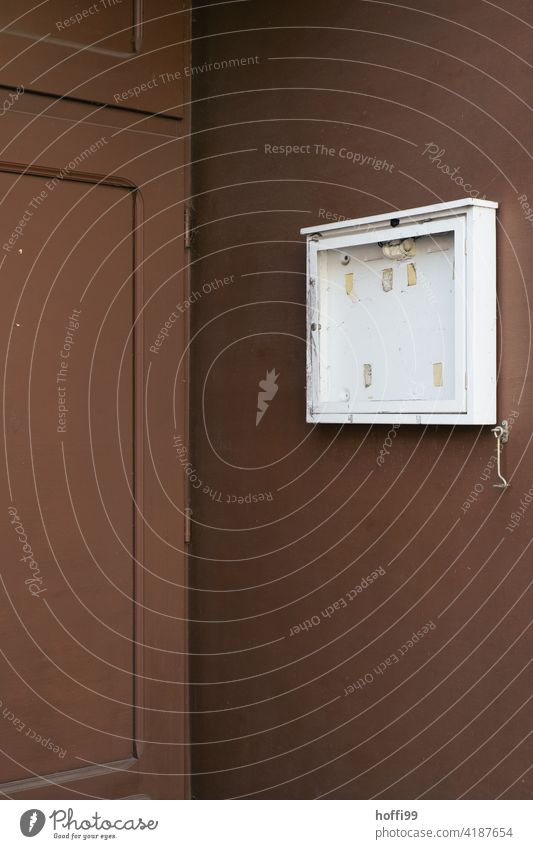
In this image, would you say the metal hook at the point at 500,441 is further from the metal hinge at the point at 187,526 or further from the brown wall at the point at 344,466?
the metal hinge at the point at 187,526

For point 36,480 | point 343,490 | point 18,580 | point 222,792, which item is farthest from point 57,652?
point 343,490

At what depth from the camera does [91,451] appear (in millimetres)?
2127

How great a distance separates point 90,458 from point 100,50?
31.9 inches

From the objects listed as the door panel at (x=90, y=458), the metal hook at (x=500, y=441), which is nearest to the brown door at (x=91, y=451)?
the door panel at (x=90, y=458)

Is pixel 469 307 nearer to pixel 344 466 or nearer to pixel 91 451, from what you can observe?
pixel 344 466

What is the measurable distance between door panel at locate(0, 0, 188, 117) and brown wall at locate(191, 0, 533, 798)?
8cm

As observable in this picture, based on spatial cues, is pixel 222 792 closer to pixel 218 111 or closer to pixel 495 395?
pixel 495 395

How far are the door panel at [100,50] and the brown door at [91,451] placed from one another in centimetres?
2

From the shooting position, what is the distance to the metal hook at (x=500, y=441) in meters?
1.67

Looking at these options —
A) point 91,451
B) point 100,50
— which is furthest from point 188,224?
point 91,451

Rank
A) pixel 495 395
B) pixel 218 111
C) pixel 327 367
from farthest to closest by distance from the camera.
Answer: pixel 218 111, pixel 327 367, pixel 495 395

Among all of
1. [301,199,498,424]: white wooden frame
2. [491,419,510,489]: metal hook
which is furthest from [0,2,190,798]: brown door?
[491,419,510,489]: metal hook

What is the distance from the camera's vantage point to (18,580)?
6.63 feet

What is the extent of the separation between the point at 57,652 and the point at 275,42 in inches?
50.4
